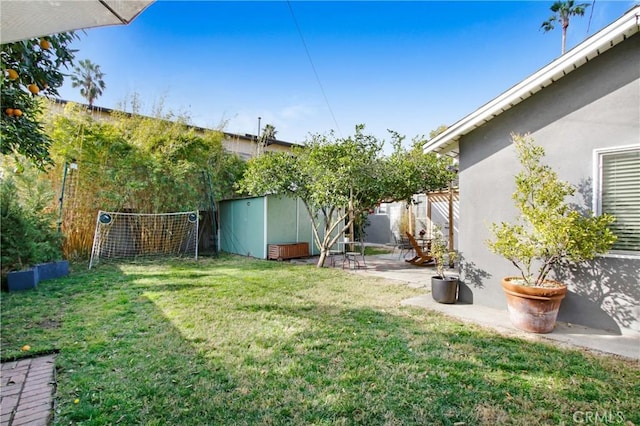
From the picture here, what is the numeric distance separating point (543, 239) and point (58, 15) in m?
4.90

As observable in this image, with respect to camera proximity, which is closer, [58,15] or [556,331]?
[58,15]

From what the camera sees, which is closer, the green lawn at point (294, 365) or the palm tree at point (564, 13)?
the green lawn at point (294, 365)

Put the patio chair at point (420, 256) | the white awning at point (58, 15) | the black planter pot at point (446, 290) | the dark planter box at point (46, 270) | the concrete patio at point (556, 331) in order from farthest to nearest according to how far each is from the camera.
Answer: the patio chair at point (420, 256)
the dark planter box at point (46, 270)
the black planter pot at point (446, 290)
the concrete patio at point (556, 331)
the white awning at point (58, 15)

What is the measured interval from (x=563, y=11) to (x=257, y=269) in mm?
21229

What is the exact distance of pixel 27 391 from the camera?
102 inches

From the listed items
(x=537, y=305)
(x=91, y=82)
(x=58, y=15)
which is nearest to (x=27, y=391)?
(x=58, y=15)

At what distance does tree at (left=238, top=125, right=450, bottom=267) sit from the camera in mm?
7543

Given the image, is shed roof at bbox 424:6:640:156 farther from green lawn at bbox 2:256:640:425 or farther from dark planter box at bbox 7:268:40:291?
dark planter box at bbox 7:268:40:291

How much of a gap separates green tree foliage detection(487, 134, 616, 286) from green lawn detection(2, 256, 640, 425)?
45.5 inches

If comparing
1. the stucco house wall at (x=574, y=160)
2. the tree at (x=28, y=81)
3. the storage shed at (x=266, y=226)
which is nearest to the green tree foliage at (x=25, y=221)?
the tree at (x=28, y=81)

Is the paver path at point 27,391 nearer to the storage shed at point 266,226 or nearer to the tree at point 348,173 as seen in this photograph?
the tree at point 348,173

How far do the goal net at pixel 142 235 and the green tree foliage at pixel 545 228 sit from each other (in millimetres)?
9032

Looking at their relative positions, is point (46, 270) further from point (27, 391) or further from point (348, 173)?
point (348, 173)

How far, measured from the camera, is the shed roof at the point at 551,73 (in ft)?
12.4
